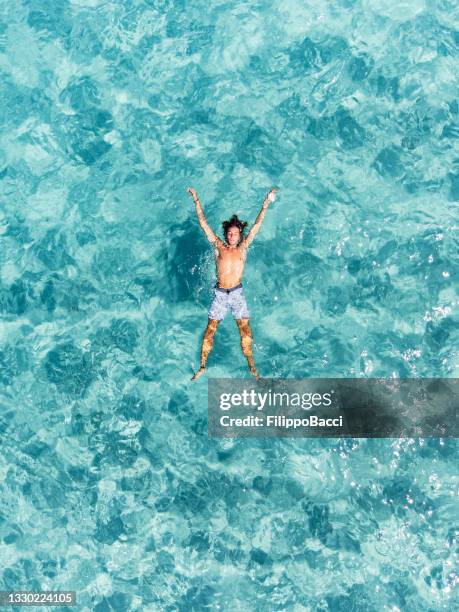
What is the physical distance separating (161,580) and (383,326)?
5758mm

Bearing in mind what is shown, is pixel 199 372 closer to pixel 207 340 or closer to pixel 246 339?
pixel 207 340

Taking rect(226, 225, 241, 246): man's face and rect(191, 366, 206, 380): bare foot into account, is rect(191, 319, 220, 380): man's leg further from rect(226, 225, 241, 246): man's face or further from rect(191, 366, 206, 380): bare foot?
rect(226, 225, 241, 246): man's face

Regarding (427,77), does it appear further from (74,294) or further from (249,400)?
(74,294)

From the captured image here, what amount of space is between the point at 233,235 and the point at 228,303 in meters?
1.14

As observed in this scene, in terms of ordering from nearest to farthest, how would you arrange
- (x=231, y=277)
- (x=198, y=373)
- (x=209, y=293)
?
(x=231, y=277), (x=198, y=373), (x=209, y=293)

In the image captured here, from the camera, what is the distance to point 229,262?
8.43 meters

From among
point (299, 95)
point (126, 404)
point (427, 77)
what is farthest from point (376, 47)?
point (126, 404)

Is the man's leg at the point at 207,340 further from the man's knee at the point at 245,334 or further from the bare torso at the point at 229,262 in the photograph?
the bare torso at the point at 229,262

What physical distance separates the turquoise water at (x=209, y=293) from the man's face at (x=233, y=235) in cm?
119

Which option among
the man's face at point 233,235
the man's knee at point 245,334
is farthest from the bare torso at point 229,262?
the man's knee at point 245,334

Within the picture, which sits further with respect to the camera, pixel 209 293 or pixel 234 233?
pixel 209 293

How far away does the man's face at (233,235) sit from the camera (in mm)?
8211

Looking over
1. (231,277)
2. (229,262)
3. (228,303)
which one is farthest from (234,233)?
(228,303)

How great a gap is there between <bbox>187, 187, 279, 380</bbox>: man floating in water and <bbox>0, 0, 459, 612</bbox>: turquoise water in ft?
1.86
